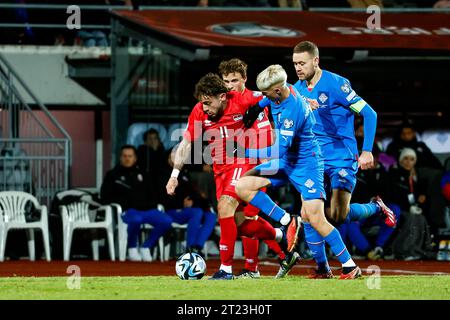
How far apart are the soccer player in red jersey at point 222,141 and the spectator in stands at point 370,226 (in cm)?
568

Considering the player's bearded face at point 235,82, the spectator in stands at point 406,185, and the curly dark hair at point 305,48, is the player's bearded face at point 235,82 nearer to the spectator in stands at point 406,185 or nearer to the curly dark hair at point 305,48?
the curly dark hair at point 305,48

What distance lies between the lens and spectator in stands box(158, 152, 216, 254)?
1755cm

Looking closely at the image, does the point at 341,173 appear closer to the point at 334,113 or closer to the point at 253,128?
the point at 334,113

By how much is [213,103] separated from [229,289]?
2.28 meters

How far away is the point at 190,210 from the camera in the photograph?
17734 mm

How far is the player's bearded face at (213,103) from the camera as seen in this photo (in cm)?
1139

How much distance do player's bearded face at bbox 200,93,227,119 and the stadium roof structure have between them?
515 centimetres

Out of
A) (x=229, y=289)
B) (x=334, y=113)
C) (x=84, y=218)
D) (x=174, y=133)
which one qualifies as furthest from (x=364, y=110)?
(x=174, y=133)

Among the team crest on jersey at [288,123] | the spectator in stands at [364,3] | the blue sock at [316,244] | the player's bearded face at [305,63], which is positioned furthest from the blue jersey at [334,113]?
the spectator in stands at [364,3]

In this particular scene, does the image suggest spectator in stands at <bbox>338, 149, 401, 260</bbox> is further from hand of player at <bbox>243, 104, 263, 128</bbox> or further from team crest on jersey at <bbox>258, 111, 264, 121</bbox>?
hand of player at <bbox>243, 104, 263, 128</bbox>

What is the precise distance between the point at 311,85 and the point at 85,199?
289 inches

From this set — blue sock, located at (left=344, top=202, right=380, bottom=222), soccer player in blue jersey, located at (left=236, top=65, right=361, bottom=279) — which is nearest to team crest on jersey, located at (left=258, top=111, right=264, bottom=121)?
soccer player in blue jersey, located at (left=236, top=65, right=361, bottom=279)
